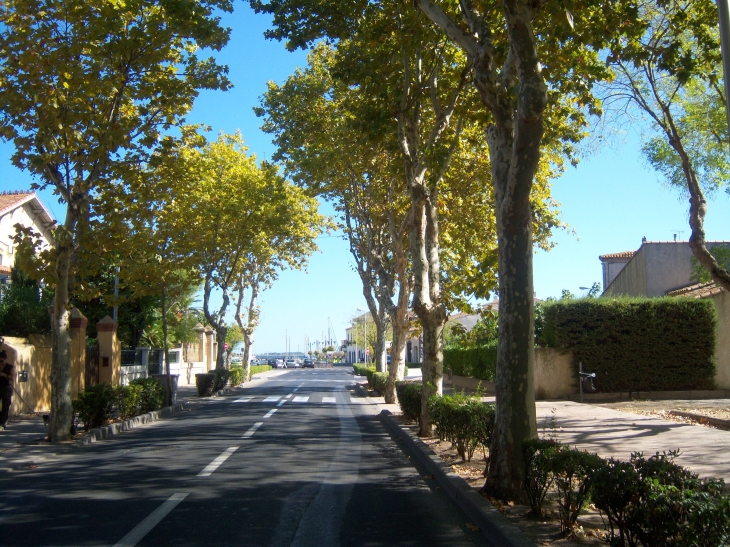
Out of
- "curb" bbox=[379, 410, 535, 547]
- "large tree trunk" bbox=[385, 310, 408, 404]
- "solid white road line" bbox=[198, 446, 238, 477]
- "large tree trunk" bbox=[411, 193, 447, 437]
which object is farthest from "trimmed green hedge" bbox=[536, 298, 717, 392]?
"solid white road line" bbox=[198, 446, 238, 477]

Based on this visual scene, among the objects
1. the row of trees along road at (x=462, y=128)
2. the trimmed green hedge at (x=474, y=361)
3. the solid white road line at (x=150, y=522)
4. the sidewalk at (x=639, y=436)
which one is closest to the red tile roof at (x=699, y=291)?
the row of trees along road at (x=462, y=128)

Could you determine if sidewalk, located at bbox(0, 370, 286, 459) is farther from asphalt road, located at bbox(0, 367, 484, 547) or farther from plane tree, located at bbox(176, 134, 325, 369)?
plane tree, located at bbox(176, 134, 325, 369)

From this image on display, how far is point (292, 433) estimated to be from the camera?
15.5 metres

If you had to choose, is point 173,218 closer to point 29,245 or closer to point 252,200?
point 29,245

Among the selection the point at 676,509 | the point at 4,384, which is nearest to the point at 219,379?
the point at 4,384

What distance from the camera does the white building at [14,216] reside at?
32553 millimetres

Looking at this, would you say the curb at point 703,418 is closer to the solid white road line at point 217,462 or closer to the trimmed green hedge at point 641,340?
the trimmed green hedge at point 641,340

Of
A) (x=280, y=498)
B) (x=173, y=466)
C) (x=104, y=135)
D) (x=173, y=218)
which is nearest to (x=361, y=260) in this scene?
(x=173, y=218)

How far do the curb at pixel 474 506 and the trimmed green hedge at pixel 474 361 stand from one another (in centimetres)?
1463

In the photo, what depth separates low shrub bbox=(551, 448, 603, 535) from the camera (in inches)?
230

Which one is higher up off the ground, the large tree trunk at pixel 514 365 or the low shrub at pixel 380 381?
the large tree trunk at pixel 514 365

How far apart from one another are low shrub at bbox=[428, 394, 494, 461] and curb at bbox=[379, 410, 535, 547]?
0.43 m

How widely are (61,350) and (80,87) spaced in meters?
5.11

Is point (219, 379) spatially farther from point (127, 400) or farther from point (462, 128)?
point (462, 128)
